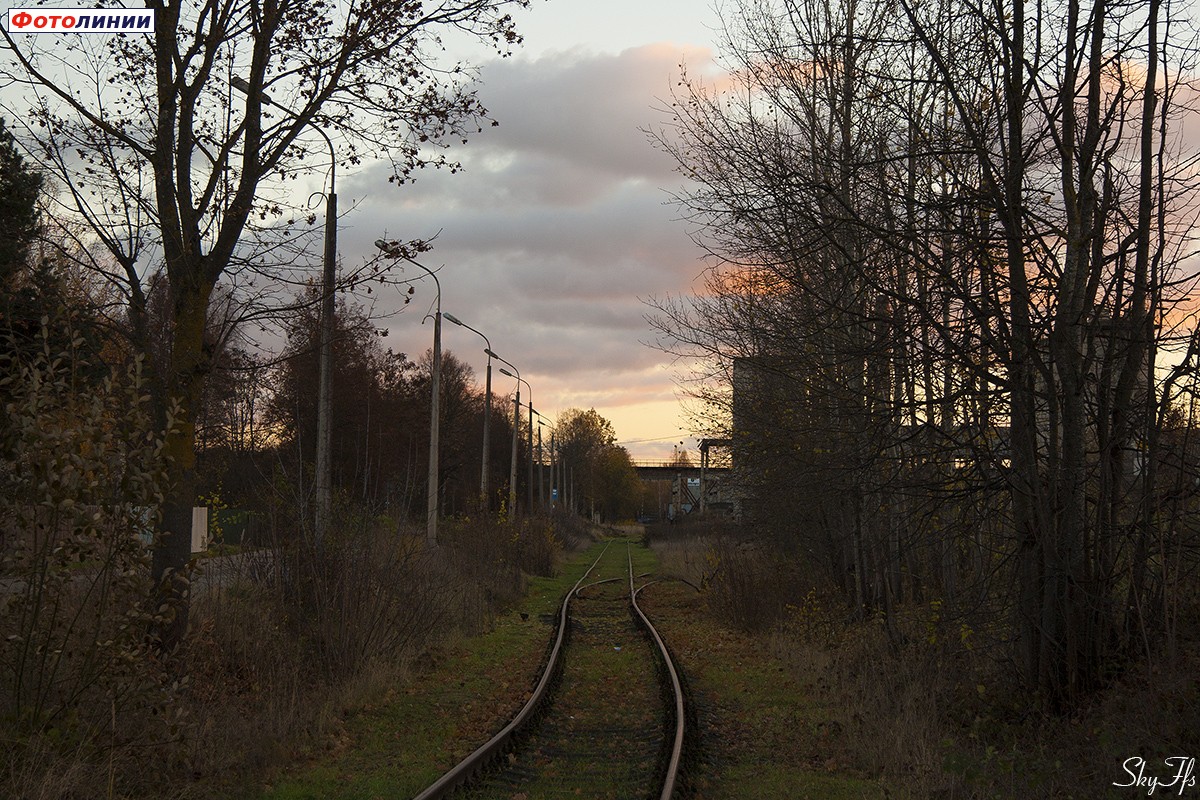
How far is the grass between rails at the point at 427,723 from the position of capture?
27.0ft

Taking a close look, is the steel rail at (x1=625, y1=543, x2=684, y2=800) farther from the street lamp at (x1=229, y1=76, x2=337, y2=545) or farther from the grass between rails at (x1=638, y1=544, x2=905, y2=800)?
the street lamp at (x1=229, y1=76, x2=337, y2=545)

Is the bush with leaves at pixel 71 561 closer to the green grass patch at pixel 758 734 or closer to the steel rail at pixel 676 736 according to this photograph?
the steel rail at pixel 676 736

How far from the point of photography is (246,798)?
777 centimetres

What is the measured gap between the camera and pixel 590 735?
34.2 ft

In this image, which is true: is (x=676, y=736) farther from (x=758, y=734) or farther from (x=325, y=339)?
(x=325, y=339)

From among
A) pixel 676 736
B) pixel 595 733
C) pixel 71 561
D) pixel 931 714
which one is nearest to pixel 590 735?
pixel 595 733

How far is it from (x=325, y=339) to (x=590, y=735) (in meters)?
5.49

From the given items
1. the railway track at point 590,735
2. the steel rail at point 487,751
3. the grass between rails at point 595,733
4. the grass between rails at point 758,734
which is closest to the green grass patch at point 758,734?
the grass between rails at point 758,734

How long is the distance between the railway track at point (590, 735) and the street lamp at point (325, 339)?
3.53 metres

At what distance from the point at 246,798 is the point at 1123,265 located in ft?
27.7

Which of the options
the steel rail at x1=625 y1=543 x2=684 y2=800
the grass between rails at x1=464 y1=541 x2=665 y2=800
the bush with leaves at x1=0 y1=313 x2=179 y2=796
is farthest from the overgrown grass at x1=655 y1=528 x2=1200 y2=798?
the bush with leaves at x1=0 y1=313 x2=179 y2=796

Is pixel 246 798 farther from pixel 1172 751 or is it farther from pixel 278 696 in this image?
pixel 1172 751

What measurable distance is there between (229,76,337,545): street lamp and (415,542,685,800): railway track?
139 inches

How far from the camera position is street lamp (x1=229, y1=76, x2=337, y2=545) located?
438 inches
